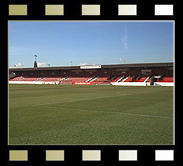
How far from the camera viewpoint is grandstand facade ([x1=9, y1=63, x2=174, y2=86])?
4066 centimetres

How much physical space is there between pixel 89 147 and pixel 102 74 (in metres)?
47.9

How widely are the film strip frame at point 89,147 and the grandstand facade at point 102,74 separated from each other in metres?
35.3

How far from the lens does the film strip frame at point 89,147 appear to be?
2.22 meters

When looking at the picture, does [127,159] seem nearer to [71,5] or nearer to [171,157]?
[171,157]

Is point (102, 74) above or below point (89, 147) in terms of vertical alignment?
above

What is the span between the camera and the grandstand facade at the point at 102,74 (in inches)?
1601

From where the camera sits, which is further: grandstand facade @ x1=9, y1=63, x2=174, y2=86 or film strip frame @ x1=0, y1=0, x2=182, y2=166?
grandstand facade @ x1=9, y1=63, x2=174, y2=86

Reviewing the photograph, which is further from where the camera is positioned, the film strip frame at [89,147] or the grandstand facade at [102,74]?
the grandstand facade at [102,74]

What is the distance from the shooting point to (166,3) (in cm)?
223

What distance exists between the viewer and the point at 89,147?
90.7 inches

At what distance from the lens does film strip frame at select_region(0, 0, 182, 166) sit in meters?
2.22

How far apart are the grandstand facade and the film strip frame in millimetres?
35331
